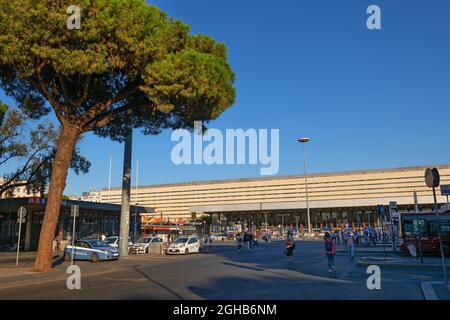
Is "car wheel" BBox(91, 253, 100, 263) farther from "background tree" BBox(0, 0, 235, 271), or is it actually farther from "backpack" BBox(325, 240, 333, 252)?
"backpack" BBox(325, 240, 333, 252)

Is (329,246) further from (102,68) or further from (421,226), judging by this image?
(421,226)

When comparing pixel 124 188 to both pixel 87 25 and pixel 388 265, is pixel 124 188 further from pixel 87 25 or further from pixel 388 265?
pixel 388 265

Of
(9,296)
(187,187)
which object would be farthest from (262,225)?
(9,296)

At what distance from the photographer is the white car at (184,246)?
108ft

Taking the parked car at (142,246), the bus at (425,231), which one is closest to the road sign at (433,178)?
the bus at (425,231)

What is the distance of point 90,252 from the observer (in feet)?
85.2

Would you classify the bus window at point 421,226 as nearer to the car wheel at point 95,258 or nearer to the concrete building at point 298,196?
the car wheel at point 95,258

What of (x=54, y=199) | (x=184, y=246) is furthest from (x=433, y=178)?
(x=184, y=246)

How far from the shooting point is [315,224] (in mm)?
105125

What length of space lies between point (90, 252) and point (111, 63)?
13.6m

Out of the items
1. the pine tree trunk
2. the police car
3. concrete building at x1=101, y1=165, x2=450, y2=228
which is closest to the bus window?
the police car

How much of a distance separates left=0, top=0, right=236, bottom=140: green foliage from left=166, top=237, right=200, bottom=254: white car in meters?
12.3

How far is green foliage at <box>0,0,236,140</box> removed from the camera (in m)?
16.0
